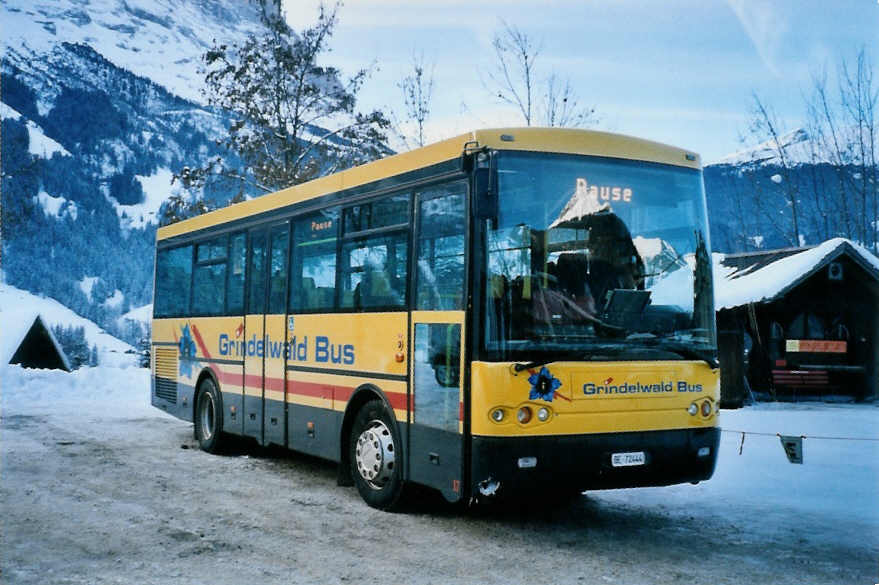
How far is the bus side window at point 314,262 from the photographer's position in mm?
9867

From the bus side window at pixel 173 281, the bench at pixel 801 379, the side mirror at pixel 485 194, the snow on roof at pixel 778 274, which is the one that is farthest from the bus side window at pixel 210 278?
the bench at pixel 801 379

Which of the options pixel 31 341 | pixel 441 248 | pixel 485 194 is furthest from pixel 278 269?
pixel 31 341

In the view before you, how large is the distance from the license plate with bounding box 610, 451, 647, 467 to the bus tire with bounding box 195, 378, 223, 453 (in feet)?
21.6

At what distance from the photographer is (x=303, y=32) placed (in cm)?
3147

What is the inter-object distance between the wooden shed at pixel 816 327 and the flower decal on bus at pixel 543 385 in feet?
57.5

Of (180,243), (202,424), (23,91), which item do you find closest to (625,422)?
(202,424)

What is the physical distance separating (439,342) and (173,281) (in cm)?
812

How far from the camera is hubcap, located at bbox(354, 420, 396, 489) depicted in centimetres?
855

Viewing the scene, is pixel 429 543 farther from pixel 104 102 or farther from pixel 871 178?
pixel 104 102

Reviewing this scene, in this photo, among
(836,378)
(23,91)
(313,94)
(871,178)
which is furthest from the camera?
(23,91)

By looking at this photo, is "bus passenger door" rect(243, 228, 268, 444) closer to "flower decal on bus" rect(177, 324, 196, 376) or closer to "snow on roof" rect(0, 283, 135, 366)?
"flower decal on bus" rect(177, 324, 196, 376)

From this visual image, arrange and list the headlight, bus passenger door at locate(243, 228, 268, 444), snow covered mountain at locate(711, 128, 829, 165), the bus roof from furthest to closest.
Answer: snow covered mountain at locate(711, 128, 829, 165), bus passenger door at locate(243, 228, 268, 444), the headlight, the bus roof

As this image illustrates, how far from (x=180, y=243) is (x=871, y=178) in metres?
27.3

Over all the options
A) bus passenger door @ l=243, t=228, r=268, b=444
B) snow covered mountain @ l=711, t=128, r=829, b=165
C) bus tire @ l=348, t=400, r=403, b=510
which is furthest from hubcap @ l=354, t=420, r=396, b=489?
snow covered mountain @ l=711, t=128, r=829, b=165
